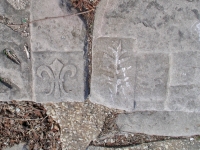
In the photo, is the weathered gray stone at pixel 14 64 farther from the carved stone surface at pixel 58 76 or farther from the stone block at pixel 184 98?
the stone block at pixel 184 98

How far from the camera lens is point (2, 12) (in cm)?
206

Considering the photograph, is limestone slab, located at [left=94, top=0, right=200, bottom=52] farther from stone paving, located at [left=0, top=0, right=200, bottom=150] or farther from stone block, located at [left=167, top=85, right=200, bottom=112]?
stone block, located at [left=167, top=85, right=200, bottom=112]

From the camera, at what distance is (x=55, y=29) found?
2045 millimetres

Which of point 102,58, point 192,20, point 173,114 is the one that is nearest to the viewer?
point 192,20

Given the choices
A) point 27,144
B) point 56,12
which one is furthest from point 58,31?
point 27,144

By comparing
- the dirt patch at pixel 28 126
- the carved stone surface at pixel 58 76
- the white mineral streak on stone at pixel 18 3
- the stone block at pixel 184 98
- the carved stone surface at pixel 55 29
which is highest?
the white mineral streak on stone at pixel 18 3

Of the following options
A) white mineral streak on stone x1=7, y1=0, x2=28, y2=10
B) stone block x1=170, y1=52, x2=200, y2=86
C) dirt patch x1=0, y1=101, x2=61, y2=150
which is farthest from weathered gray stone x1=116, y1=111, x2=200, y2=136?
white mineral streak on stone x1=7, y1=0, x2=28, y2=10

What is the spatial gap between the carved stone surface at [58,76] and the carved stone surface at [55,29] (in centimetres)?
6

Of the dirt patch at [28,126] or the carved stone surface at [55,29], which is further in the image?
the dirt patch at [28,126]

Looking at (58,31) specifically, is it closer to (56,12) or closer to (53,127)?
(56,12)

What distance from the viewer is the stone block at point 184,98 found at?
7.00 feet

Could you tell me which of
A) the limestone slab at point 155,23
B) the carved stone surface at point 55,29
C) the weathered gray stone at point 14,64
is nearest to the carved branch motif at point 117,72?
the limestone slab at point 155,23

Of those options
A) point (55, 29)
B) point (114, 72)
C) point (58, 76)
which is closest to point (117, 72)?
point (114, 72)

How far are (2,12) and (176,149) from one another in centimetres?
178
